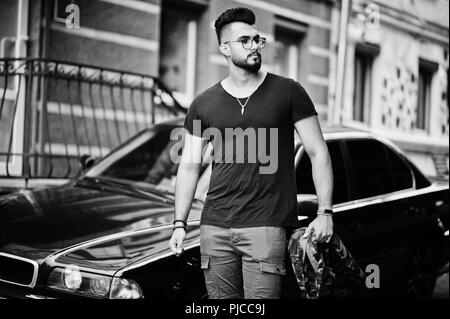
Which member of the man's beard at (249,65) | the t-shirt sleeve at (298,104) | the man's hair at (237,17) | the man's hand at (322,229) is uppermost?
the man's hair at (237,17)

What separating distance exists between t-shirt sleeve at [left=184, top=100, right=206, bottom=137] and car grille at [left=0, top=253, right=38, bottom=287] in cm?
107

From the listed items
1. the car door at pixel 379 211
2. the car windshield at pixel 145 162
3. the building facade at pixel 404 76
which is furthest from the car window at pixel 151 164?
the building facade at pixel 404 76

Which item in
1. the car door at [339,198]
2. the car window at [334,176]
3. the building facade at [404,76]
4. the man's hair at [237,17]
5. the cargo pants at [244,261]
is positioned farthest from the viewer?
the building facade at [404,76]

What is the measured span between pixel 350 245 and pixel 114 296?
1817 millimetres

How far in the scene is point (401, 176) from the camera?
569 centimetres

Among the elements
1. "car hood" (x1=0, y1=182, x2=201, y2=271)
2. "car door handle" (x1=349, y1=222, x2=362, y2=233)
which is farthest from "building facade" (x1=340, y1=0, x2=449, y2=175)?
"car hood" (x1=0, y1=182, x2=201, y2=271)

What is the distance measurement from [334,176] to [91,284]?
1.98 metres

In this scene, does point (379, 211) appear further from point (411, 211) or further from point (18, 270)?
point (18, 270)

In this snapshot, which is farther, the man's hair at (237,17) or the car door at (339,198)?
the car door at (339,198)

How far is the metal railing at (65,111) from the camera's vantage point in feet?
22.9

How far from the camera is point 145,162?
5.36m

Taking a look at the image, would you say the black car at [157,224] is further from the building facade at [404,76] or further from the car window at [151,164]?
the building facade at [404,76]

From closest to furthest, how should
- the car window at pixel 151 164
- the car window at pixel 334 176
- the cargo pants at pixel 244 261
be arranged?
the cargo pants at pixel 244 261, the car window at pixel 334 176, the car window at pixel 151 164
